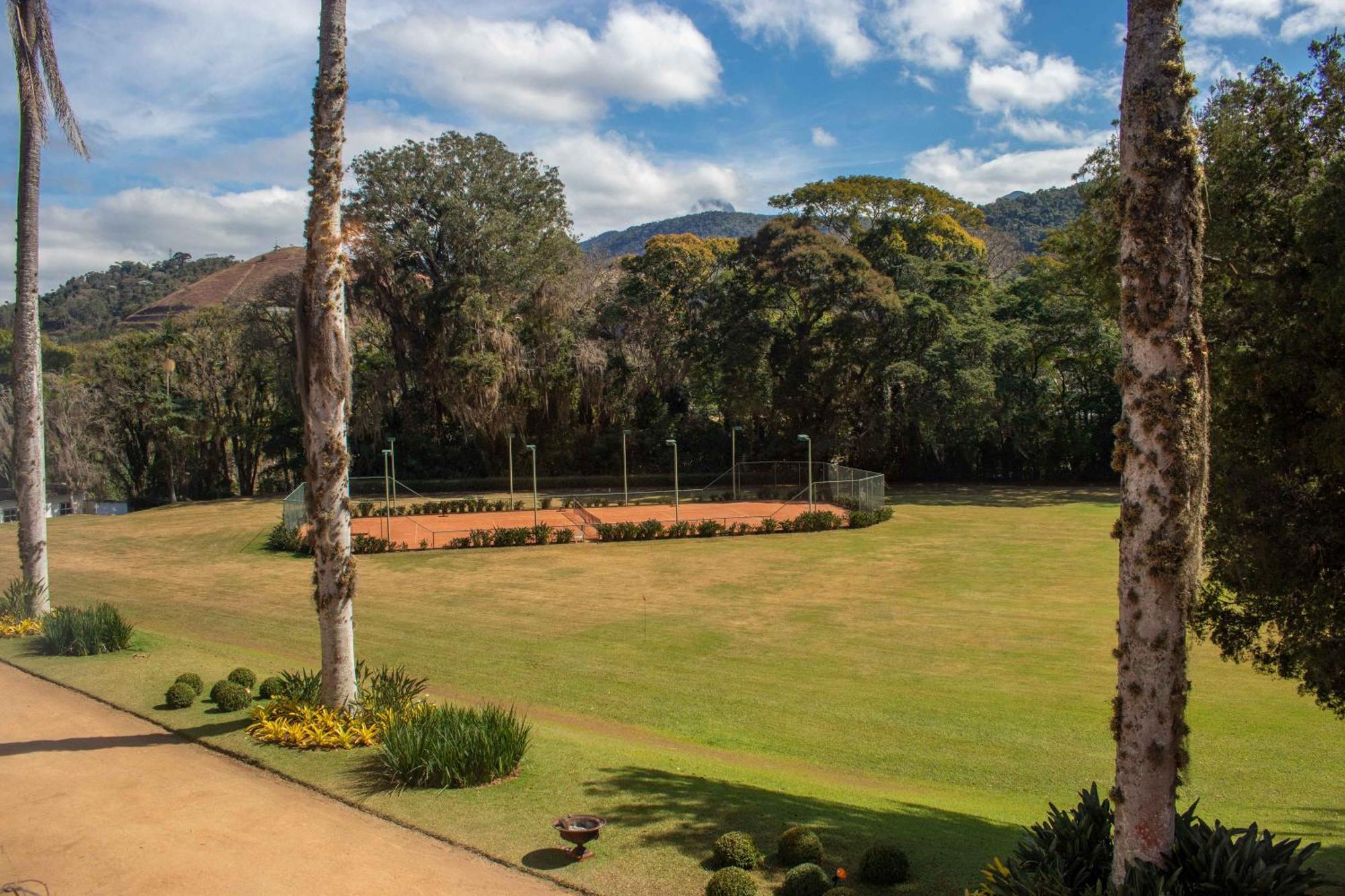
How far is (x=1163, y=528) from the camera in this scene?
14.8ft

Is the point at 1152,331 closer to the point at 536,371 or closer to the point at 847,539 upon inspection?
the point at 847,539

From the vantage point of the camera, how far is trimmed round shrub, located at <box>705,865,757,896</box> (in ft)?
17.5

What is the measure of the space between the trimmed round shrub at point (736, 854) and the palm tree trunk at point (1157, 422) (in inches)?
86.1

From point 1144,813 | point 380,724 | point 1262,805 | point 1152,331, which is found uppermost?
point 1152,331

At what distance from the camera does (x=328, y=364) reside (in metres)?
8.55

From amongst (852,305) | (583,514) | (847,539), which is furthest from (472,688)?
(852,305)

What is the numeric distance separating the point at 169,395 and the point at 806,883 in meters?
44.0

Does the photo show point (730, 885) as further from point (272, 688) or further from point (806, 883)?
point (272, 688)

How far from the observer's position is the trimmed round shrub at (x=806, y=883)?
542 cm

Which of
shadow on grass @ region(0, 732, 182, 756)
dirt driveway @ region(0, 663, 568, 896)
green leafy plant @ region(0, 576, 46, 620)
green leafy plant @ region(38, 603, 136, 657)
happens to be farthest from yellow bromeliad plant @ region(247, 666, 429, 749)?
green leafy plant @ region(0, 576, 46, 620)

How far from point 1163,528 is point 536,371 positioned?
41.1m

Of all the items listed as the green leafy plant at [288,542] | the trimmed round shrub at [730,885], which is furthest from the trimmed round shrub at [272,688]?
Answer: the green leafy plant at [288,542]

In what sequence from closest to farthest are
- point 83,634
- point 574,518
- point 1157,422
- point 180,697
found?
1. point 1157,422
2. point 180,697
3. point 83,634
4. point 574,518

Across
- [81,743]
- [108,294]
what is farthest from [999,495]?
[108,294]
